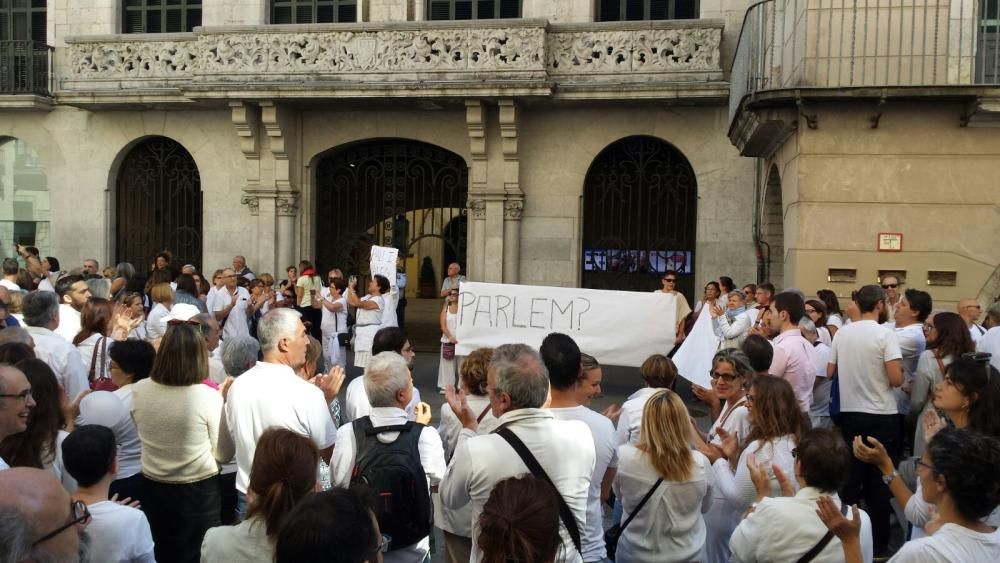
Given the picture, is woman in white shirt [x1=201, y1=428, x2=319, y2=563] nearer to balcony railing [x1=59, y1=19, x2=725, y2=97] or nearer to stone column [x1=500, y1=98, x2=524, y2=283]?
balcony railing [x1=59, y1=19, x2=725, y2=97]

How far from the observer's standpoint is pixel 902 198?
35.5 feet

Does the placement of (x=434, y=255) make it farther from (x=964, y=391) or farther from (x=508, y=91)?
(x=964, y=391)

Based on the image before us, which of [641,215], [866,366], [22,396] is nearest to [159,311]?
[22,396]

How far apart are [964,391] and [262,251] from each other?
570 inches

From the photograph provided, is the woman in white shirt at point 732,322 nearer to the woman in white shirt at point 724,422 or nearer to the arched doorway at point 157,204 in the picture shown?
the woman in white shirt at point 724,422

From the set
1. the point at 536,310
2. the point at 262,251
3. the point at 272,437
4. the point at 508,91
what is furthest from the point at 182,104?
the point at 272,437

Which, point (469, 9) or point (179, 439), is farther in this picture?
point (469, 9)

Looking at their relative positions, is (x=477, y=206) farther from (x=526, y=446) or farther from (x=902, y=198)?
(x=526, y=446)

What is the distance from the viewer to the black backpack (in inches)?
159

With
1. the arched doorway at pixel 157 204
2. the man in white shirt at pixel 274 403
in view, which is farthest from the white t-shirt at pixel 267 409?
the arched doorway at pixel 157 204

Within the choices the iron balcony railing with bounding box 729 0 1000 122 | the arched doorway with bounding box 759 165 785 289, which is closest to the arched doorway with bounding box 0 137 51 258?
the arched doorway with bounding box 759 165 785 289

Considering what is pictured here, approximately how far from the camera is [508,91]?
50.9 ft

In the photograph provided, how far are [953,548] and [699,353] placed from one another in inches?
230

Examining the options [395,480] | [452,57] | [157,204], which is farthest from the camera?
[157,204]
